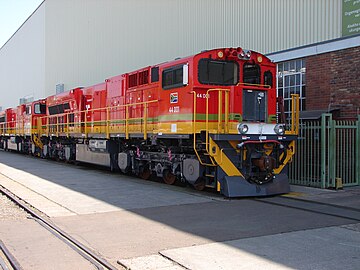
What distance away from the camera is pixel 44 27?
1633 inches

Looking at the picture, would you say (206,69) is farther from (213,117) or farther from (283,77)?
(283,77)

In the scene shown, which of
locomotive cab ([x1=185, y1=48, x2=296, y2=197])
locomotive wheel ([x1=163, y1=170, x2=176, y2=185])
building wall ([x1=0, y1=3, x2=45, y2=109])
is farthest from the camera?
building wall ([x1=0, y1=3, x2=45, y2=109])

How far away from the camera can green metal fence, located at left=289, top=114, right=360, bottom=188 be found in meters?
11.5

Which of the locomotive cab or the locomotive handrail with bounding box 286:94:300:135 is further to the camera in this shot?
the locomotive handrail with bounding box 286:94:300:135

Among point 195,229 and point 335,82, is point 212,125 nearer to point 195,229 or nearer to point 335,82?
point 195,229

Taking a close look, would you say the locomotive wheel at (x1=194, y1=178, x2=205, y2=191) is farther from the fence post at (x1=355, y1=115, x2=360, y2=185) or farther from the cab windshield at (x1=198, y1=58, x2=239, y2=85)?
→ the fence post at (x1=355, y1=115, x2=360, y2=185)

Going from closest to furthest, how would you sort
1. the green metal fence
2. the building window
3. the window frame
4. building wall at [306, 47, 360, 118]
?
the window frame, the green metal fence, building wall at [306, 47, 360, 118], the building window

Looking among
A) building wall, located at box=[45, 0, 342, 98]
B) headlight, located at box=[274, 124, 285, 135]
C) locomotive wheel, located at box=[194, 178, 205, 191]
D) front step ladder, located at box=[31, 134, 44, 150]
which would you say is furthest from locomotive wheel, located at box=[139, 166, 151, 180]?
front step ladder, located at box=[31, 134, 44, 150]

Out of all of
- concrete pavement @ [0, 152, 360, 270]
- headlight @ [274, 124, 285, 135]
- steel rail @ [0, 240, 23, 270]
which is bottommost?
steel rail @ [0, 240, 23, 270]

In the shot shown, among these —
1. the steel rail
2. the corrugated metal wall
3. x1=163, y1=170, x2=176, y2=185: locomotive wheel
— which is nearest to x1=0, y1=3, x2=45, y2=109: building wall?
the corrugated metal wall

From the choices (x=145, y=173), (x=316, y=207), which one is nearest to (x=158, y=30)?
(x=145, y=173)

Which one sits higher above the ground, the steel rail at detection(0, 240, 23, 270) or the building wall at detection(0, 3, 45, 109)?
the building wall at detection(0, 3, 45, 109)

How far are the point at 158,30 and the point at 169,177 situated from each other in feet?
39.9

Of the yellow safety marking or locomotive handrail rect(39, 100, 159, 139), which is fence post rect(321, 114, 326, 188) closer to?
the yellow safety marking
